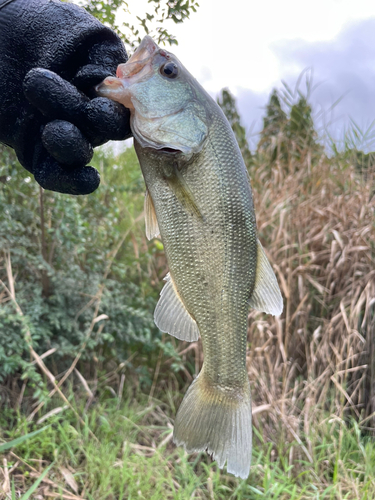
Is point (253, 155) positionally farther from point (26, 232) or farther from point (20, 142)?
point (20, 142)

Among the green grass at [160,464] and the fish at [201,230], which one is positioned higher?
the fish at [201,230]

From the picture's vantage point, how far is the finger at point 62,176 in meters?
1.47

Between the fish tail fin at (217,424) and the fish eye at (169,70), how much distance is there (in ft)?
3.38

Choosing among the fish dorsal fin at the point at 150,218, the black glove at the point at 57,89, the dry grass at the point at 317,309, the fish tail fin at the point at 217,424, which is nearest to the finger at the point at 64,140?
the black glove at the point at 57,89

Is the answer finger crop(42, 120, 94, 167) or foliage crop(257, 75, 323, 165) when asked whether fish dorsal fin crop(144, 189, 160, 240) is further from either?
foliage crop(257, 75, 323, 165)

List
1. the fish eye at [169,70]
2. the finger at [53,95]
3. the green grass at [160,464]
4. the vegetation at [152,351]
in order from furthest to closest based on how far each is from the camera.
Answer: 1. the vegetation at [152,351]
2. the green grass at [160,464]
3. the fish eye at [169,70]
4. the finger at [53,95]

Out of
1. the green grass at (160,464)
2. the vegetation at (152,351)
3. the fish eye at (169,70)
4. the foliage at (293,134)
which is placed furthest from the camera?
the foliage at (293,134)

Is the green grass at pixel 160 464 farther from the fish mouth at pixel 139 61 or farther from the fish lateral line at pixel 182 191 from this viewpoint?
the fish mouth at pixel 139 61

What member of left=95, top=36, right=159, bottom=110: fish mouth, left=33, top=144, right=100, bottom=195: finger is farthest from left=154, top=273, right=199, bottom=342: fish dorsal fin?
left=95, top=36, right=159, bottom=110: fish mouth

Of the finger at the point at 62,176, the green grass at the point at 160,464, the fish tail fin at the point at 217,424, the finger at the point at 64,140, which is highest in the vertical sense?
the finger at the point at 64,140

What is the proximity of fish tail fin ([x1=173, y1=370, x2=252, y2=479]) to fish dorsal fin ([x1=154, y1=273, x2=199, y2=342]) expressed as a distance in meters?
0.17

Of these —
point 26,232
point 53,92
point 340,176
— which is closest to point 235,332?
point 53,92

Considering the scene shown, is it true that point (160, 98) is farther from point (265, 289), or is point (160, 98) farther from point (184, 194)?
point (265, 289)

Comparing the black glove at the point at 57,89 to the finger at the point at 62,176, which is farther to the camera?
the finger at the point at 62,176
